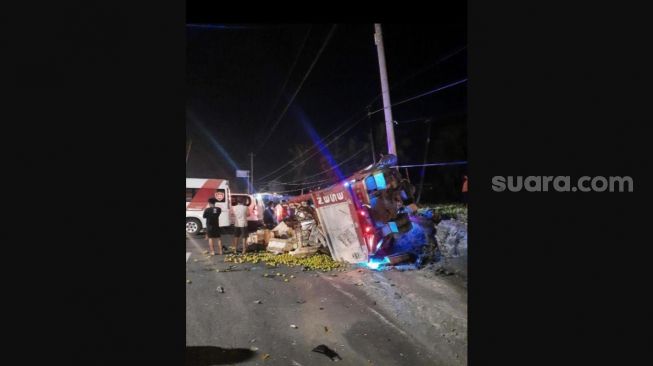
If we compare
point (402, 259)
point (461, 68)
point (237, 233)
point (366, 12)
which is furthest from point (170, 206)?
point (461, 68)

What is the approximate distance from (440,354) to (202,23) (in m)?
3.42

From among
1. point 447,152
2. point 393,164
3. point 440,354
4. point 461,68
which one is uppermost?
point 461,68

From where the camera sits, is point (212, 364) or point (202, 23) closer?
point (202, 23)

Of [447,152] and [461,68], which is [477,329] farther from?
[447,152]

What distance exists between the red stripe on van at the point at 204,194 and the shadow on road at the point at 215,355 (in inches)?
250

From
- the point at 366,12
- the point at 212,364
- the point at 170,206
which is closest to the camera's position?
the point at 170,206

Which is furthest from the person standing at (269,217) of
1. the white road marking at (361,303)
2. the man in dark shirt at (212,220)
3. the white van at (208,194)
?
the white road marking at (361,303)

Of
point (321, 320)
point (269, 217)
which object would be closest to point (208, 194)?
point (269, 217)

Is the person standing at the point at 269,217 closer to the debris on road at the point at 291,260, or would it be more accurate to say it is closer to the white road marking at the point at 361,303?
the debris on road at the point at 291,260

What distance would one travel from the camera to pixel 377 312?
375cm
